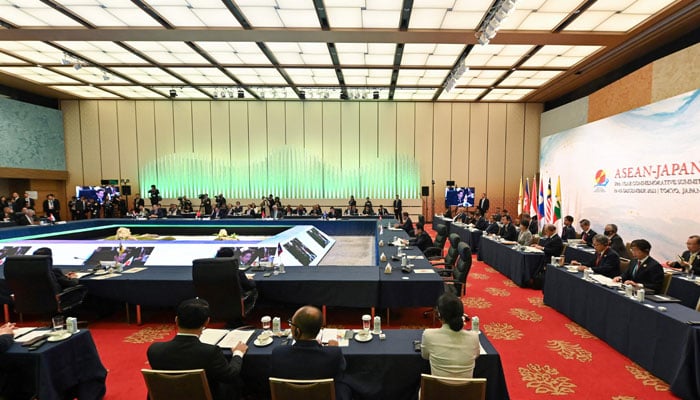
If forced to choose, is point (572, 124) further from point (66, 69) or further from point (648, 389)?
point (66, 69)

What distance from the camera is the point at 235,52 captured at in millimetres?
9812

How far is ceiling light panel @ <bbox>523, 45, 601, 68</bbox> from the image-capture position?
30.0 feet

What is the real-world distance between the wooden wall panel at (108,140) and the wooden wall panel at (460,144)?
1699 centimetres

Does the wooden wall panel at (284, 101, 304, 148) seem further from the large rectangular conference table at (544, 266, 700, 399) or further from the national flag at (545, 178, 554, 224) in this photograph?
the large rectangular conference table at (544, 266, 700, 399)

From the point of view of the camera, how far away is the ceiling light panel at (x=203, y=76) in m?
11.6

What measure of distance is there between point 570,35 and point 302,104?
1164cm

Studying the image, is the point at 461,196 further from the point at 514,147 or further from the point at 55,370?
the point at 55,370

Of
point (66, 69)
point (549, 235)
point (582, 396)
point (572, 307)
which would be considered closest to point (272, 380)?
point (582, 396)

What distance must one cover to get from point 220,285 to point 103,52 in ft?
33.5

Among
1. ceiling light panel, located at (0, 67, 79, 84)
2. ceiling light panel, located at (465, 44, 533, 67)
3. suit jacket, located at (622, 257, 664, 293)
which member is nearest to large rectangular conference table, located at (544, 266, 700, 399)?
suit jacket, located at (622, 257, 664, 293)

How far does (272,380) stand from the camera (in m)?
1.85

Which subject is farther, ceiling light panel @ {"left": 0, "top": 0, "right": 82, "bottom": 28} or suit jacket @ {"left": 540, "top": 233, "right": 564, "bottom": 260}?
ceiling light panel @ {"left": 0, "top": 0, "right": 82, "bottom": 28}

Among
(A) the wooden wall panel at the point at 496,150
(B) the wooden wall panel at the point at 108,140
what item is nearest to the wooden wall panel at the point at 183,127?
(B) the wooden wall panel at the point at 108,140

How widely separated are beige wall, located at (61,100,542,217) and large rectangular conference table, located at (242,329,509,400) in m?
14.3
